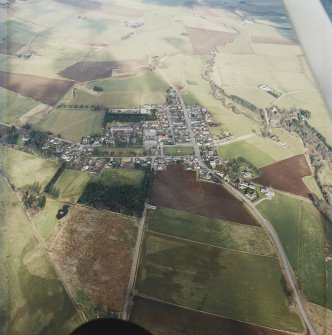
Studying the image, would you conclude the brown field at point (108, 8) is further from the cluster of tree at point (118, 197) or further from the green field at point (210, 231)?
the green field at point (210, 231)

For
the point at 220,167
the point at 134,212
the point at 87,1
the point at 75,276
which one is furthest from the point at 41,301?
the point at 87,1

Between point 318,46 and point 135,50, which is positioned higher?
point 318,46

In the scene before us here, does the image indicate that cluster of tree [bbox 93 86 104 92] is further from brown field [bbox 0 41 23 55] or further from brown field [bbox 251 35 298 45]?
brown field [bbox 251 35 298 45]

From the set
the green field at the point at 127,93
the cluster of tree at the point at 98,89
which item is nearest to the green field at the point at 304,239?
the green field at the point at 127,93

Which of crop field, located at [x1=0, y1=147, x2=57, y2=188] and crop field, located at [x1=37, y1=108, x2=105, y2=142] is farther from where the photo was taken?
crop field, located at [x1=37, y1=108, x2=105, y2=142]

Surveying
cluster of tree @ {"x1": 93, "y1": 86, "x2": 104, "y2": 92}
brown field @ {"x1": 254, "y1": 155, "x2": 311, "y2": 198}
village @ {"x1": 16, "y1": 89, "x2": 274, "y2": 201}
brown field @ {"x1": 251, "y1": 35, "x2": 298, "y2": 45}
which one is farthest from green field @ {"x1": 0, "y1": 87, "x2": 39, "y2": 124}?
brown field @ {"x1": 251, "y1": 35, "x2": 298, "y2": 45}

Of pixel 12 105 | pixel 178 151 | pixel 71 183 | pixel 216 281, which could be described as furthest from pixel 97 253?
pixel 12 105

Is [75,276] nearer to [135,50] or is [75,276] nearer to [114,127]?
[114,127]

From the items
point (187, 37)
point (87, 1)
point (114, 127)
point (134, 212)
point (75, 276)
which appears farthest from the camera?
point (87, 1)
